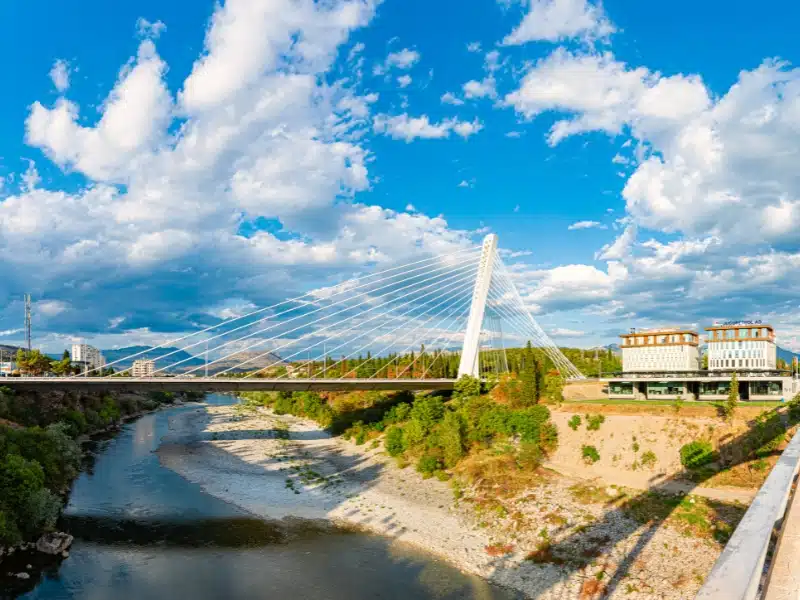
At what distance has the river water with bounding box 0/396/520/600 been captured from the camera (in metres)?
22.2

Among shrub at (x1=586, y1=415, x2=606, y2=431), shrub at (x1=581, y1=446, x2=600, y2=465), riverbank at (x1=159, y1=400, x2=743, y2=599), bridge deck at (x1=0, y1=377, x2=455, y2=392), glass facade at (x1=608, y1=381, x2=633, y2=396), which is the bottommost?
riverbank at (x1=159, y1=400, x2=743, y2=599)

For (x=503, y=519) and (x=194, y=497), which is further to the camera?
(x=194, y=497)

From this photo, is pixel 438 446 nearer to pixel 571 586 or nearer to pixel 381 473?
pixel 381 473

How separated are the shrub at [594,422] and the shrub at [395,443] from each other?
15.0m

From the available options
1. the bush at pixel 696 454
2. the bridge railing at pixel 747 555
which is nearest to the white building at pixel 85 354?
the bush at pixel 696 454

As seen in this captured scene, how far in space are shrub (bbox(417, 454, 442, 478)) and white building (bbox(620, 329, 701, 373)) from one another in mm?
23026

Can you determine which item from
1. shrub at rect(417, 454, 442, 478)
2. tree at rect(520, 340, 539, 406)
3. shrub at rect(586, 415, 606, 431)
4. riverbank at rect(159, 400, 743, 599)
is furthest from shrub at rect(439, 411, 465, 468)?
shrub at rect(586, 415, 606, 431)

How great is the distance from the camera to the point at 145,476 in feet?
135

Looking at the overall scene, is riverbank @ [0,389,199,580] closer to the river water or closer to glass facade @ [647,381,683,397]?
the river water

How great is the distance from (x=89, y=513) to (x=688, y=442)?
118 ft

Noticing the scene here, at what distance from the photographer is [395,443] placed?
45.7 m

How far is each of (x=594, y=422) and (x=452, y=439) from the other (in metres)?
10.2

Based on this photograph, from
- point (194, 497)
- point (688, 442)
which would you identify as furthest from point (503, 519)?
point (194, 497)

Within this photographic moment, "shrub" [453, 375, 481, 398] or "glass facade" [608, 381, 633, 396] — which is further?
"shrub" [453, 375, 481, 398]
